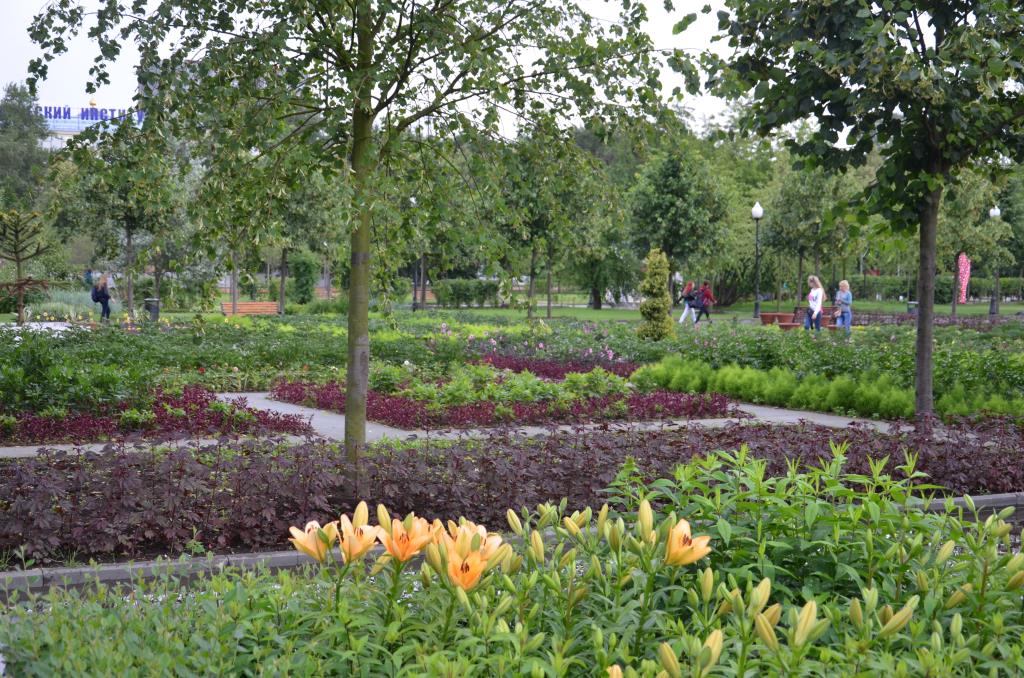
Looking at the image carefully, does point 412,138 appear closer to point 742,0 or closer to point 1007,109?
point 742,0

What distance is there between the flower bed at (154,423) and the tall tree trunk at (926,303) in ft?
17.7

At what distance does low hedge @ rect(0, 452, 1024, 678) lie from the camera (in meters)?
2.16

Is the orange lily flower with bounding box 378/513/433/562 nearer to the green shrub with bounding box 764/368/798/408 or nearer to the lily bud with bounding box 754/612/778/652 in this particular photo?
the lily bud with bounding box 754/612/778/652

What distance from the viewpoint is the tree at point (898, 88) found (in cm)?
745

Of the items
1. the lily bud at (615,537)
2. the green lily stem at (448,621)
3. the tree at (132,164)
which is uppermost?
the tree at (132,164)

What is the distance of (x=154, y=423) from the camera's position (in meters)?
9.86

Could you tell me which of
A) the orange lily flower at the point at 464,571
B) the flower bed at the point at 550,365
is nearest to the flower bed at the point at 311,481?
the orange lily flower at the point at 464,571

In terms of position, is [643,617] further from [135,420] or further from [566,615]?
[135,420]

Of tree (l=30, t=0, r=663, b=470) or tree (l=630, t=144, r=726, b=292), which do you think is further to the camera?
tree (l=630, t=144, r=726, b=292)

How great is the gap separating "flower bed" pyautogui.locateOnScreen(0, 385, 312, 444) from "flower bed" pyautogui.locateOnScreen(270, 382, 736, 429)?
44.9 inches

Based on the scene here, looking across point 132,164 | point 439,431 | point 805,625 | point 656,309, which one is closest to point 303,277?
point 656,309

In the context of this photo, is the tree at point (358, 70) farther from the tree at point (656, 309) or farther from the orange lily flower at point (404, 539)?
the tree at point (656, 309)

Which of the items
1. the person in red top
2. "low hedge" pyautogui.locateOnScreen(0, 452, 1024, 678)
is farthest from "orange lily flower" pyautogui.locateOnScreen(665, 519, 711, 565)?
the person in red top

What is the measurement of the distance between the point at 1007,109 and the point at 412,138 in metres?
4.85
